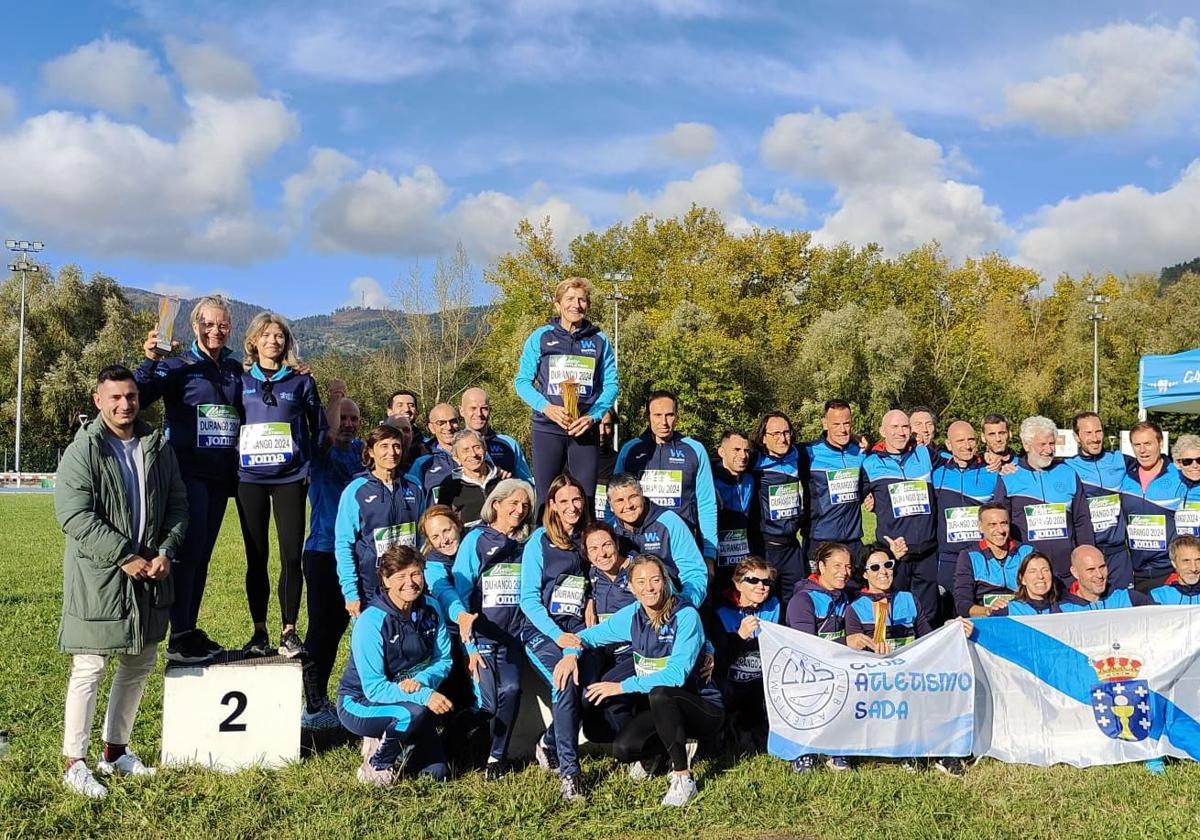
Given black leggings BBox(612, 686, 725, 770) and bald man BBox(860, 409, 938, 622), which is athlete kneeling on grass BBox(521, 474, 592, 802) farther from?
bald man BBox(860, 409, 938, 622)

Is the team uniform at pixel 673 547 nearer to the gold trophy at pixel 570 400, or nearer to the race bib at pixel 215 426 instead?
the gold trophy at pixel 570 400

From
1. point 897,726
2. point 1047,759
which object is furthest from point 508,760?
point 1047,759

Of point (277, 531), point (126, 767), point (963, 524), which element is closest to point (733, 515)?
point (963, 524)

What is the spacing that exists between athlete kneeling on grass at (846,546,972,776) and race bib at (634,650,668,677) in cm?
103

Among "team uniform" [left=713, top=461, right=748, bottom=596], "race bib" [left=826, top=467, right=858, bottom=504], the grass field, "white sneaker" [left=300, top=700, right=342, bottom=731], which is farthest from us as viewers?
"race bib" [left=826, top=467, right=858, bottom=504]

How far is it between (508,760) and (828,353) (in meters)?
34.5

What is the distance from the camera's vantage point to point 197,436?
5.14 meters

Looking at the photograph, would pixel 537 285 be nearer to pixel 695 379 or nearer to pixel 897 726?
pixel 695 379

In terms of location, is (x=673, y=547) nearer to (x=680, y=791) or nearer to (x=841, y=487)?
(x=680, y=791)

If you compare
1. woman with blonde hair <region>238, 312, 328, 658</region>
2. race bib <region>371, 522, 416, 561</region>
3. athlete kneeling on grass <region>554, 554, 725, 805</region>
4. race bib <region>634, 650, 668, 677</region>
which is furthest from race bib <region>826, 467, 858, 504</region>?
woman with blonde hair <region>238, 312, 328, 658</region>

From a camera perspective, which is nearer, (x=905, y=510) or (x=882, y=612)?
(x=882, y=612)

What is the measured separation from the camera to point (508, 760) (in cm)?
497

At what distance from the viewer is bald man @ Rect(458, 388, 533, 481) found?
607cm

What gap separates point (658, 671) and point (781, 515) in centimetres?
153
